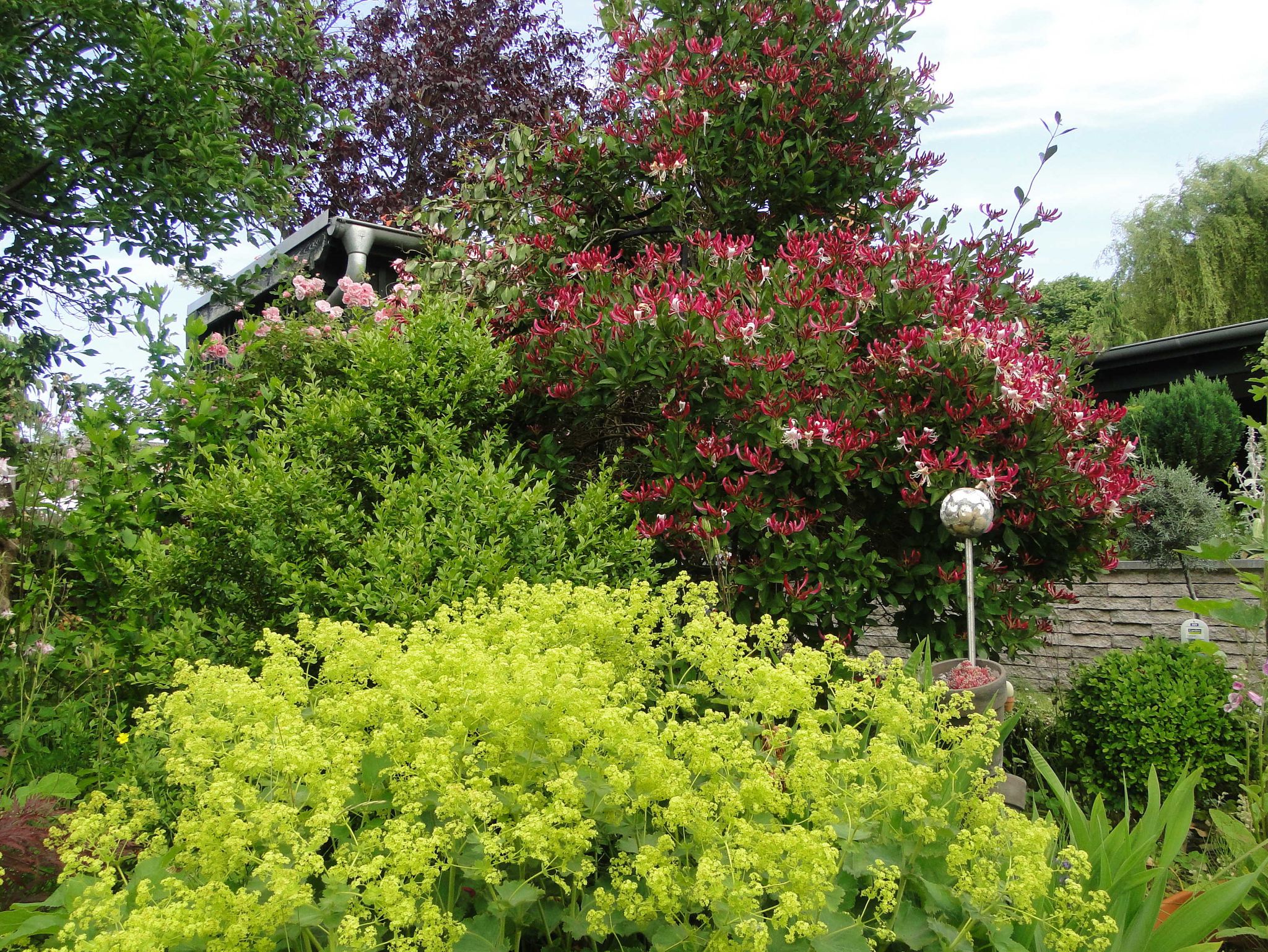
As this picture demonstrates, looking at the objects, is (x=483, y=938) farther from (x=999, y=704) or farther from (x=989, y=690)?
(x=999, y=704)

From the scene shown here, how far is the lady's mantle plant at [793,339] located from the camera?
3.69 m

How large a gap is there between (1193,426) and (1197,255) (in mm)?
15622

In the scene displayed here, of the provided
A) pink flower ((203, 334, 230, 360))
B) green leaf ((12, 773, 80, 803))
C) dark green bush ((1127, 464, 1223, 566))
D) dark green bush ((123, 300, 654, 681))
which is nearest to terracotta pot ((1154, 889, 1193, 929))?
dark green bush ((123, 300, 654, 681))

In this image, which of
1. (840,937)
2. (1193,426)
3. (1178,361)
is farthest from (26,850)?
(1178,361)

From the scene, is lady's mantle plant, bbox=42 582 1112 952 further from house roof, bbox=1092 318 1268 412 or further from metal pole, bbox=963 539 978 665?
house roof, bbox=1092 318 1268 412

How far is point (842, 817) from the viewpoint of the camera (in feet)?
6.15

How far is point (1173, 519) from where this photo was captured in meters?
7.50

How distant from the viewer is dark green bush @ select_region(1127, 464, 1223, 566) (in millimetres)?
7422

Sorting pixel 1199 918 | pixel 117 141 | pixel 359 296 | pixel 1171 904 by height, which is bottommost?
pixel 1171 904

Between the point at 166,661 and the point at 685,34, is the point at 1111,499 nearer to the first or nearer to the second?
the point at 685,34

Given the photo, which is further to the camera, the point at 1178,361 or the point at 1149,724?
the point at 1178,361

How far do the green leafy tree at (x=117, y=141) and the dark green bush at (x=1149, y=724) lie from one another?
5.81m

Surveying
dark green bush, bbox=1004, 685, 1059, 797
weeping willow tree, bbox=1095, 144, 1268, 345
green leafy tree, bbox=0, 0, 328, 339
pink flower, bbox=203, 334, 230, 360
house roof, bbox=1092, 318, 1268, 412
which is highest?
weeping willow tree, bbox=1095, 144, 1268, 345

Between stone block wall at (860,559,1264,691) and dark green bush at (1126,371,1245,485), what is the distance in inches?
79.6
